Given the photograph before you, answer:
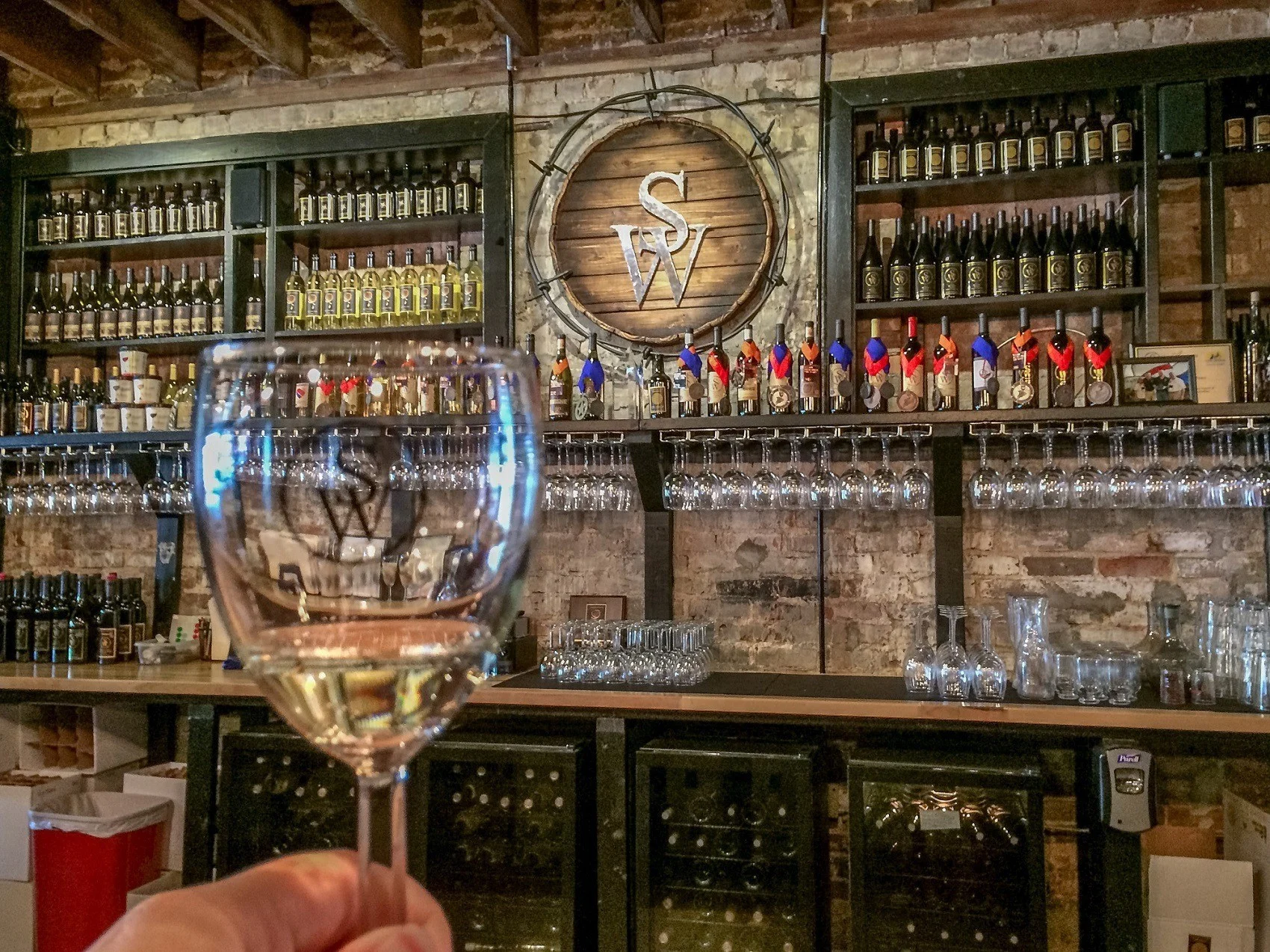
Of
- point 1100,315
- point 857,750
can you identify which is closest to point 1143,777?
point 857,750

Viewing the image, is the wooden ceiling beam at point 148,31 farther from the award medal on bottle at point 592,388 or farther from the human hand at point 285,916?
the human hand at point 285,916

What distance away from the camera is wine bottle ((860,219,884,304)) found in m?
3.49

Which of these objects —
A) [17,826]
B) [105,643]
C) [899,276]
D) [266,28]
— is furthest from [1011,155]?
[17,826]

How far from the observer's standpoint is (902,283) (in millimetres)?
3453

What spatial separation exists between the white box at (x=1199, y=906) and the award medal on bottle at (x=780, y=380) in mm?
1769

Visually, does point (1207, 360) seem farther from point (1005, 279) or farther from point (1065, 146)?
point (1065, 146)

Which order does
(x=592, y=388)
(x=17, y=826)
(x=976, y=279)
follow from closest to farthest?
(x=17, y=826) → (x=976, y=279) → (x=592, y=388)

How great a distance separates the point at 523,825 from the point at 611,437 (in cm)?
138

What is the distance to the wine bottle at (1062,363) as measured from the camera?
325cm

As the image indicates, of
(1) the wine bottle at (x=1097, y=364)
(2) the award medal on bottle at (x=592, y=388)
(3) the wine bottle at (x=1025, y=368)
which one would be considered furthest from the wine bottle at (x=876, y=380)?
(2) the award medal on bottle at (x=592, y=388)

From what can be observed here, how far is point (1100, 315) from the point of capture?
345cm

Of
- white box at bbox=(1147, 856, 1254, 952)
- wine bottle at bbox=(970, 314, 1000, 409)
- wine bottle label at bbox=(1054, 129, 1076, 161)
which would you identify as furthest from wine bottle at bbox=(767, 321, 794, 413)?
white box at bbox=(1147, 856, 1254, 952)

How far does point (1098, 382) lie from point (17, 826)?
3782mm

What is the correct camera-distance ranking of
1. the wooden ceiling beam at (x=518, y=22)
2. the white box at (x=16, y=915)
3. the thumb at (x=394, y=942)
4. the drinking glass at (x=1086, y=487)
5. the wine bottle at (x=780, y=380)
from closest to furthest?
the thumb at (x=394, y=942) → the drinking glass at (x=1086, y=487) → the white box at (x=16, y=915) → the wine bottle at (x=780, y=380) → the wooden ceiling beam at (x=518, y=22)
